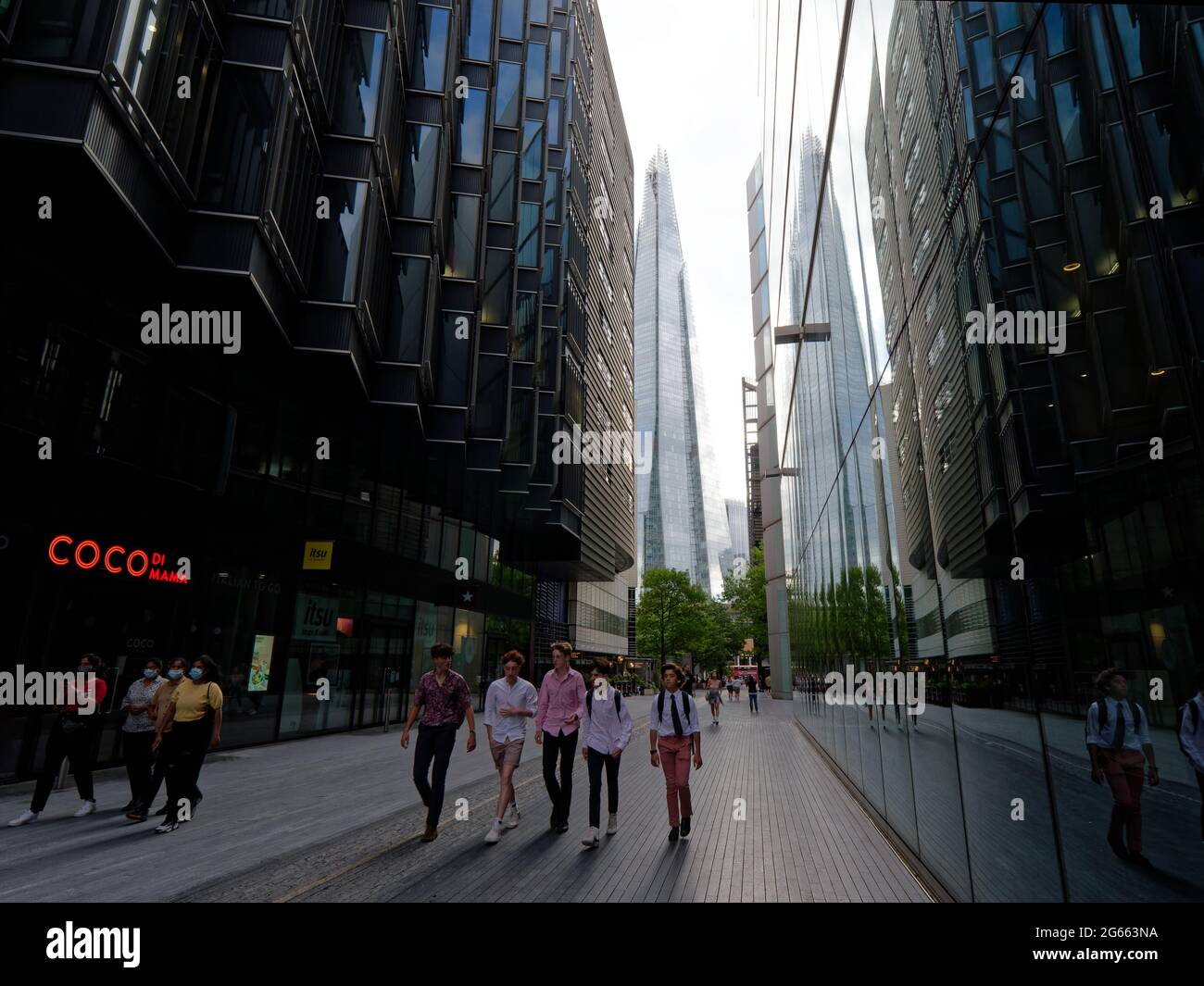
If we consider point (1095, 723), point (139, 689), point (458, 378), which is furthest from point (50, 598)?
point (1095, 723)

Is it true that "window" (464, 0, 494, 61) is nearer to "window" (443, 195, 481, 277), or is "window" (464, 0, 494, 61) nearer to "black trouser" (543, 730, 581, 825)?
"window" (443, 195, 481, 277)

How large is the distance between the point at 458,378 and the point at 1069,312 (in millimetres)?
17553

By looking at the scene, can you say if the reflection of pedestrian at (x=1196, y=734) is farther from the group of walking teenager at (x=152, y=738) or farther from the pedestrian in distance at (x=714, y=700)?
the pedestrian in distance at (x=714, y=700)

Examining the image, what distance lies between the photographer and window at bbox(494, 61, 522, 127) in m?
26.0

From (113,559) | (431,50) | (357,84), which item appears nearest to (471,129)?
(431,50)

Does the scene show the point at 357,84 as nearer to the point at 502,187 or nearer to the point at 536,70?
the point at 502,187

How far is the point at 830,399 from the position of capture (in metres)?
11.5

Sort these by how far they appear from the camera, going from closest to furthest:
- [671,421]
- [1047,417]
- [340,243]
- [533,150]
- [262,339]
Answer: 1. [1047,417]
2. [262,339]
3. [340,243]
4. [533,150]
5. [671,421]

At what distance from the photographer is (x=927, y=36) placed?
4938 mm

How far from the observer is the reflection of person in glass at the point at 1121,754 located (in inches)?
105

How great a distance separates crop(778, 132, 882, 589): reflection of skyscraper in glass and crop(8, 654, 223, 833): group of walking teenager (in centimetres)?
837

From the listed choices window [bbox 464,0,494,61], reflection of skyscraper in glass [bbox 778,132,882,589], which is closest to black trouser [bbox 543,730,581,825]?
reflection of skyscraper in glass [bbox 778,132,882,589]

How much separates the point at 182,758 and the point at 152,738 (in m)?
1.00

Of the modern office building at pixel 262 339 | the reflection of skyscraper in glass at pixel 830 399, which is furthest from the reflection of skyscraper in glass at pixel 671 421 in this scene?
the reflection of skyscraper in glass at pixel 830 399
